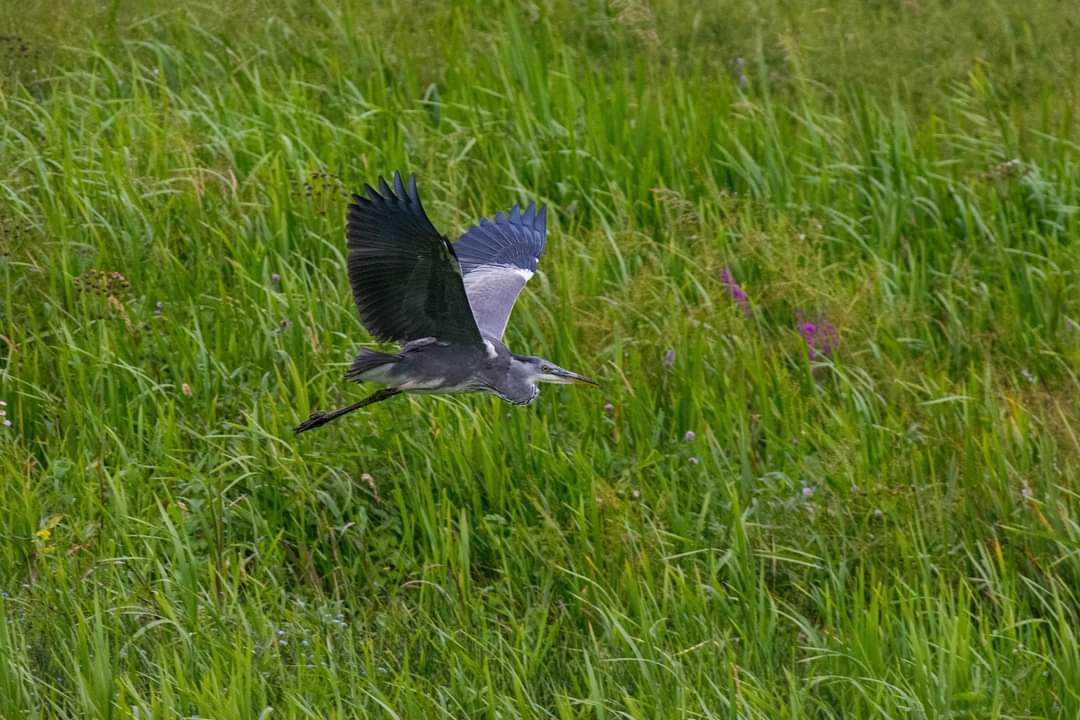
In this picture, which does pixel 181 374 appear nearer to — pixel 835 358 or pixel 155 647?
pixel 155 647

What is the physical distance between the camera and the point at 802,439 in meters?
4.74

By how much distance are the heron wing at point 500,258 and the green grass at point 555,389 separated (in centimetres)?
25

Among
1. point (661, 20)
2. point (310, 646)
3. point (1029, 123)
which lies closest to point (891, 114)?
point (1029, 123)

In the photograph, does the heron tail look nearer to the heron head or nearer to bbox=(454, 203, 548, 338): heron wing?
the heron head

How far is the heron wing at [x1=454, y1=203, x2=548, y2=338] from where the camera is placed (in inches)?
190

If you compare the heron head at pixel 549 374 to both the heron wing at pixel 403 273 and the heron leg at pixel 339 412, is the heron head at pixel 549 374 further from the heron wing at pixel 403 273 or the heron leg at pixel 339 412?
the heron leg at pixel 339 412

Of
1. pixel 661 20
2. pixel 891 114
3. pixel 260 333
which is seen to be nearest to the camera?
pixel 260 333

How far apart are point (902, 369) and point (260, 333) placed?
1.96 meters

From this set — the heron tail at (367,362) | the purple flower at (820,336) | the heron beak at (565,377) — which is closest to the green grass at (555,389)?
the purple flower at (820,336)

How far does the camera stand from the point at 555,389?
15.9 ft

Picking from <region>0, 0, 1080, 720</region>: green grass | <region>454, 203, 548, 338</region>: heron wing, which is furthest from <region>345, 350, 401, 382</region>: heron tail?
<region>454, 203, 548, 338</region>: heron wing

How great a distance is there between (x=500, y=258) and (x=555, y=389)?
443 mm

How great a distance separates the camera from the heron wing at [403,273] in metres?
4.02

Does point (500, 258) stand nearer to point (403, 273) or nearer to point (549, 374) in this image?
point (549, 374)
